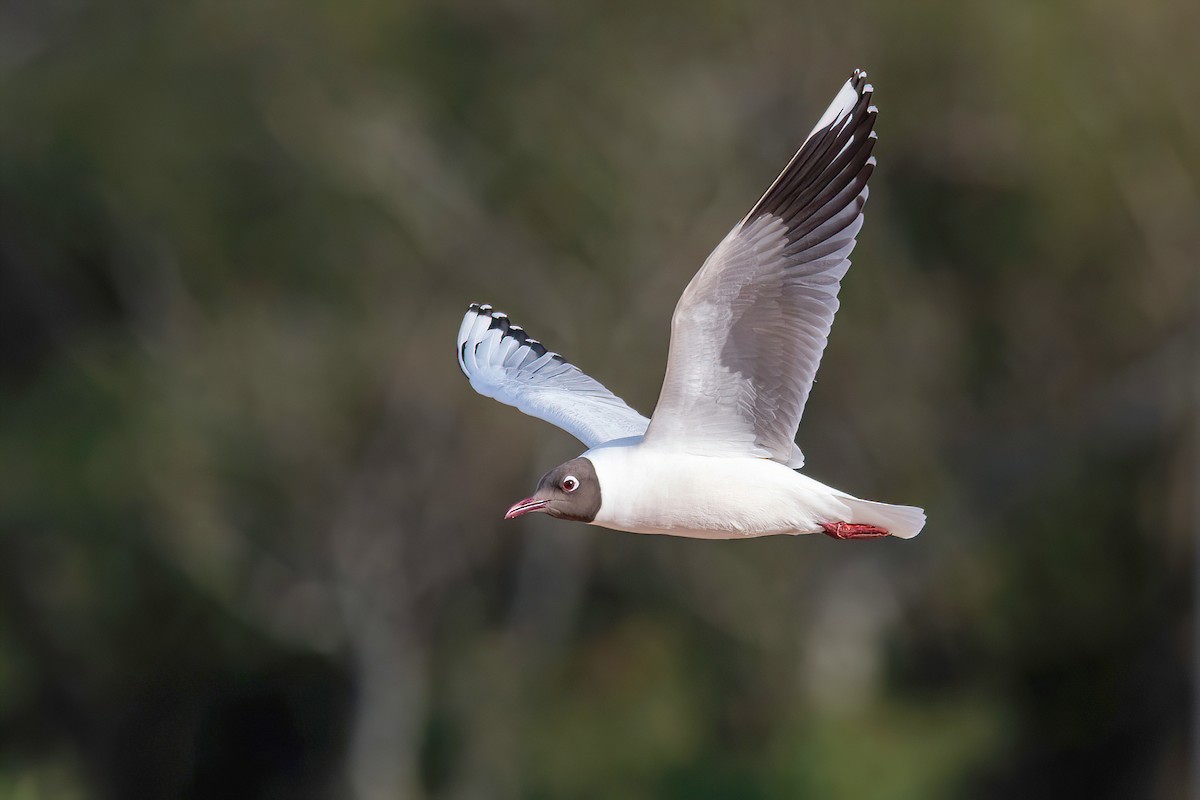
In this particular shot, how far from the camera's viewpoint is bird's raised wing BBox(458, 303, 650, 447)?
217 inches

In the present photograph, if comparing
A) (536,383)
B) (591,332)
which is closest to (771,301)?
(536,383)

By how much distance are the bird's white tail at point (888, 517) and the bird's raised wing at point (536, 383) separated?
83 centimetres

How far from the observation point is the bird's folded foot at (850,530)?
478 cm

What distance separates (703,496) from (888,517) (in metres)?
0.48

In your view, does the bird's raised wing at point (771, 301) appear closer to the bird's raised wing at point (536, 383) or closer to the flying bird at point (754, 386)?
the flying bird at point (754, 386)

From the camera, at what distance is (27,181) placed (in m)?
15.6

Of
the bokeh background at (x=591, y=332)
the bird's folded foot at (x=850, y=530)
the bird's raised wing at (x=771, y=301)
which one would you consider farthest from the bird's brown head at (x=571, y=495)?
the bokeh background at (x=591, y=332)

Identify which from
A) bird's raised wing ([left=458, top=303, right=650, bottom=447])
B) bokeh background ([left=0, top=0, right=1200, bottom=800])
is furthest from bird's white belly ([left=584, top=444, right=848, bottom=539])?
bokeh background ([left=0, top=0, right=1200, bottom=800])

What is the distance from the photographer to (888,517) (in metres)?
4.77

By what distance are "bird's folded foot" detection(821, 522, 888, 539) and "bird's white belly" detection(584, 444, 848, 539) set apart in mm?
26

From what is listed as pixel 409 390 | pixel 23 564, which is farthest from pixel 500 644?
pixel 23 564

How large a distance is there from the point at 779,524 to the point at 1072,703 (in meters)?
Answer: 11.5

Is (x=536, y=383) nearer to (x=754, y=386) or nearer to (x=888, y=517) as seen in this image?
(x=754, y=386)

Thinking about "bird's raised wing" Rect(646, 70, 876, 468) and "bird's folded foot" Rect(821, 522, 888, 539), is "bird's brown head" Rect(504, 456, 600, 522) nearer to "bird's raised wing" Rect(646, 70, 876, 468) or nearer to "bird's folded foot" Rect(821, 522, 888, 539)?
"bird's raised wing" Rect(646, 70, 876, 468)
